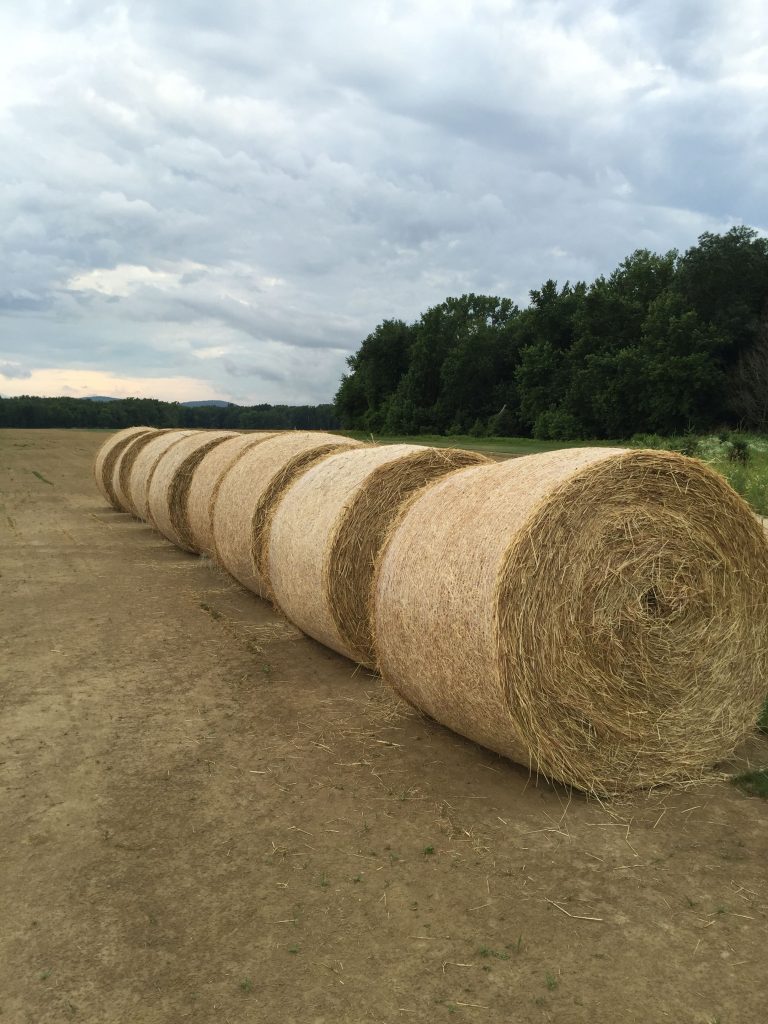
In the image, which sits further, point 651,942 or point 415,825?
point 415,825

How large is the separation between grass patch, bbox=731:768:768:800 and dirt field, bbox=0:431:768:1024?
0.12 m

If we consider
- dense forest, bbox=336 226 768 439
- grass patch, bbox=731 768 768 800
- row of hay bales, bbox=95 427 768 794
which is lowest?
grass patch, bbox=731 768 768 800

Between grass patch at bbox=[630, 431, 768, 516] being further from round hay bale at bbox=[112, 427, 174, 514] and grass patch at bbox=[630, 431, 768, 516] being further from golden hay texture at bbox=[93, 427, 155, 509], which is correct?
golden hay texture at bbox=[93, 427, 155, 509]

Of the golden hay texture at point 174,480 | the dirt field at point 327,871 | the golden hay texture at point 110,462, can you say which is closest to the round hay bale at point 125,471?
the golden hay texture at point 110,462

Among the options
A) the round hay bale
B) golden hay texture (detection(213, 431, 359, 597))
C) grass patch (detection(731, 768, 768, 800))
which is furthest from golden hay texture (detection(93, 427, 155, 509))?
grass patch (detection(731, 768, 768, 800))

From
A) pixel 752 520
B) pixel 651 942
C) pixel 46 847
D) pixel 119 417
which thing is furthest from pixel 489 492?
pixel 119 417

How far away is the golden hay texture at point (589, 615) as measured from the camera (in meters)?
4.09

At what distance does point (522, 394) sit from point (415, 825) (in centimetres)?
3903

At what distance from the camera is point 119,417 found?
55438 mm

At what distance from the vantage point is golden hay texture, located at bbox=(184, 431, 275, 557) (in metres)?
9.30

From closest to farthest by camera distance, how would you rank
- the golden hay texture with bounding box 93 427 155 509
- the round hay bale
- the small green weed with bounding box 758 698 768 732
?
the small green weed with bounding box 758 698 768 732 < the round hay bale < the golden hay texture with bounding box 93 427 155 509

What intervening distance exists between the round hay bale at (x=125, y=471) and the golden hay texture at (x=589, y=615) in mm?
10631

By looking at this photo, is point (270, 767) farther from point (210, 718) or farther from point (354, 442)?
point (354, 442)

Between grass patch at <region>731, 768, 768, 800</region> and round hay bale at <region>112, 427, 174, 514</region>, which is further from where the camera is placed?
round hay bale at <region>112, 427, 174, 514</region>
